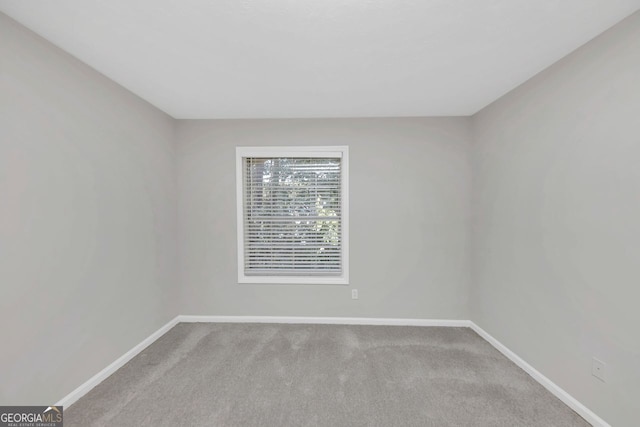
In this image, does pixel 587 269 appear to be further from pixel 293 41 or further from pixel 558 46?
pixel 293 41

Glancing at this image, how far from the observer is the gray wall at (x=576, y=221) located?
56.6 inches

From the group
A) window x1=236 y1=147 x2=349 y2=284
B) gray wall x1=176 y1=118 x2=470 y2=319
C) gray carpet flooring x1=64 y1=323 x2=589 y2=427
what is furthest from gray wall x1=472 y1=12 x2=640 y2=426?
window x1=236 y1=147 x2=349 y2=284

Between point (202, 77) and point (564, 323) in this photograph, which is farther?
point (202, 77)

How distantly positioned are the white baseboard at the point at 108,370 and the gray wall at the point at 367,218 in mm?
453

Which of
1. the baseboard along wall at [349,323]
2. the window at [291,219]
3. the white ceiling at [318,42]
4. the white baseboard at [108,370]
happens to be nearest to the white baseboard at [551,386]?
the baseboard along wall at [349,323]

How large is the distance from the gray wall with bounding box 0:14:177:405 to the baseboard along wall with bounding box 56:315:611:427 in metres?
0.07

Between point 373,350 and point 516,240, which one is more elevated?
point 516,240

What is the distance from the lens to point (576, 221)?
1711mm

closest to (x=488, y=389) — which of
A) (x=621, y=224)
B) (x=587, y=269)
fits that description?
(x=587, y=269)

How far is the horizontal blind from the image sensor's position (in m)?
3.07

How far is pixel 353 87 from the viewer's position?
2.15m

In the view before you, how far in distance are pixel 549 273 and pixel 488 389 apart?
1.03 metres

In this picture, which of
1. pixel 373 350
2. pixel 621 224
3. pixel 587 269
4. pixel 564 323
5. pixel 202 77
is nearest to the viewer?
pixel 621 224

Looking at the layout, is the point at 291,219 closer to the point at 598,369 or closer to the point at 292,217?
the point at 292,217
